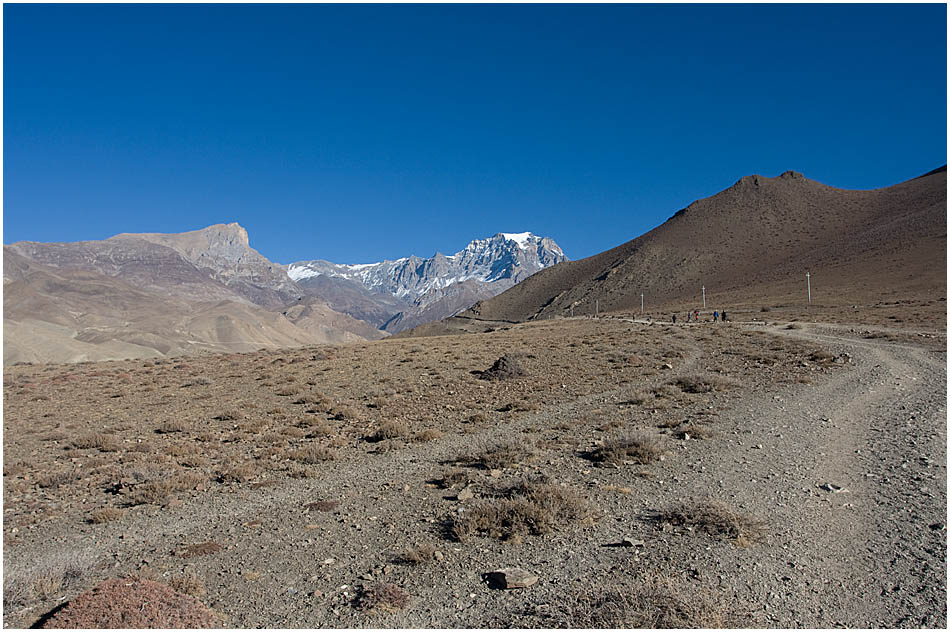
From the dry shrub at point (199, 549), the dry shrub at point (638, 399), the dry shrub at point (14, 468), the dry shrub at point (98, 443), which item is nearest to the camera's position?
the dry shrub at point (199, 549)

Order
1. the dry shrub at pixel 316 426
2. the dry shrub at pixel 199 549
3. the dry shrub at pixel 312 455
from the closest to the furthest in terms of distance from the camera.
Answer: the dry shrub at pixel 199 549 < the dry shrub at pixel 312 455 < the dry shrub at pixel 316 426

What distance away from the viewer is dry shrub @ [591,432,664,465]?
977 centimetres

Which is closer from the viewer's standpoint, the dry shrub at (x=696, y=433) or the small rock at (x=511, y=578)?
the small rock at (x=511, y=578)

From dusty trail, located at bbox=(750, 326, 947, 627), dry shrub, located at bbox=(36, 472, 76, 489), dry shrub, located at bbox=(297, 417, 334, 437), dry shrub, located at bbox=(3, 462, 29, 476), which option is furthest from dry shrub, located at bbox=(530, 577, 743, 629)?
dry shrub, located at bbox=(3, 462, 29, 476)

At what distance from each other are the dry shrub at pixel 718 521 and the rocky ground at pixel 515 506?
0.11 ft

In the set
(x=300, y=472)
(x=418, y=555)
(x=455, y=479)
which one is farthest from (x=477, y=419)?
(x=418, y=555)

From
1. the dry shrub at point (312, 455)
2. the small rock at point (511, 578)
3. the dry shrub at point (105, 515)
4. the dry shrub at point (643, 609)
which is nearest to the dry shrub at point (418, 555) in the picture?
the small rock at point (511, 578)

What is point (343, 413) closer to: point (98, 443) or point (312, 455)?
point (312, 455)

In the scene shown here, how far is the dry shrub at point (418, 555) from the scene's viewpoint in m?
6.29

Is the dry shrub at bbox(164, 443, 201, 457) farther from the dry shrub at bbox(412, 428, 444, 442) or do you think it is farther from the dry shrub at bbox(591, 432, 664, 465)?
the dry shrub at bbox(591, 432, 664, 465)

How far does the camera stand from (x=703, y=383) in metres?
16.6

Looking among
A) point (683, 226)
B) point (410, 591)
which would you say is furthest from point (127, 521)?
point (683, 226)

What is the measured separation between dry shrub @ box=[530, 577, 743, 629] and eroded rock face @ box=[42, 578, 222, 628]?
10.3ft

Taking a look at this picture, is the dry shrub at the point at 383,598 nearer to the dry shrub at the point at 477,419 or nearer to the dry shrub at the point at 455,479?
the dry shrub at the point at 455,479
